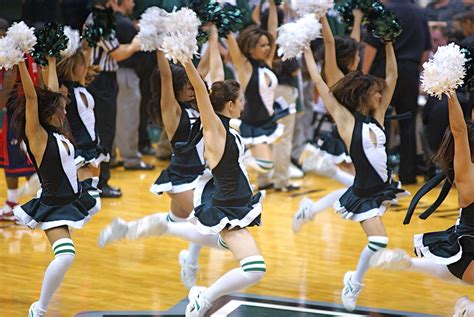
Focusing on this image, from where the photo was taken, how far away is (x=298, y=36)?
5.30 m

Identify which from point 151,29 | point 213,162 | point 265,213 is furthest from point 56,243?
point 265,213

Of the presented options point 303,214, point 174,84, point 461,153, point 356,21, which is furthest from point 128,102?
point 461,153

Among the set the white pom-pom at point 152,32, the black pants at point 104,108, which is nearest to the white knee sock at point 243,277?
the white pom-pom at point 152,32

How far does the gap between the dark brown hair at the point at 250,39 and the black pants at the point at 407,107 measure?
61.0 inches

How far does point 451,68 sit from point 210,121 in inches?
47.0

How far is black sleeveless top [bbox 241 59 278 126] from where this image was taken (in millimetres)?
7812

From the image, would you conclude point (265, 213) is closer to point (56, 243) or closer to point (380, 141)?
point (380, 141)

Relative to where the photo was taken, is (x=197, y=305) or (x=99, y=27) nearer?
(x=197, y=305)

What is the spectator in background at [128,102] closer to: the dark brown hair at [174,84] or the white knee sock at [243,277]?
the dark brown hair at [174,84]

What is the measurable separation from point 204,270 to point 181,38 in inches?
76.6

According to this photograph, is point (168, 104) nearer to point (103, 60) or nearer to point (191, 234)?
point (191, 234)

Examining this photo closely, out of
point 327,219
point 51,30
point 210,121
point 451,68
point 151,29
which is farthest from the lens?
point 327,219

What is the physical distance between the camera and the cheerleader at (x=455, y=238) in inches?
173

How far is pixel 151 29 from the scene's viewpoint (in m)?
5.32
